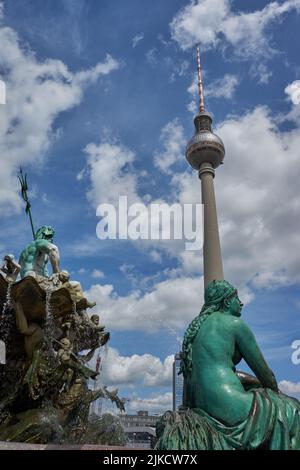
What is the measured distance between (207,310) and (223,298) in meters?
0.20

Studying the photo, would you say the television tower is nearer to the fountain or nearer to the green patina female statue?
the fountain

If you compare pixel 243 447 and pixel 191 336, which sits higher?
pixel 191 336

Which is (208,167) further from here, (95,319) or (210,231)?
(95,319)

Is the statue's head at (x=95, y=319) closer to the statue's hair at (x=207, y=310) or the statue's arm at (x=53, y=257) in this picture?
the statue's arm at (x=53, y=257)

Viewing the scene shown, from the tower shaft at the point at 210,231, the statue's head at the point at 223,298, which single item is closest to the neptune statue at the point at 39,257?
the statue's head at the point at 223,298

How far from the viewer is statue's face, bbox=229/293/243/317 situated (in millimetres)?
4270

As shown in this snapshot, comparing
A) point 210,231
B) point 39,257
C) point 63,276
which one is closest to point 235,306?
point 63,276

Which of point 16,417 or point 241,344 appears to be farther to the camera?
point 16,417

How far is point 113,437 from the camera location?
9.79 meters

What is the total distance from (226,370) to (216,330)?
35cm

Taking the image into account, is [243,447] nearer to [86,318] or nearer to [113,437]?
[113,437]

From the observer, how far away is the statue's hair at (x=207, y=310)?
13.6 ft
